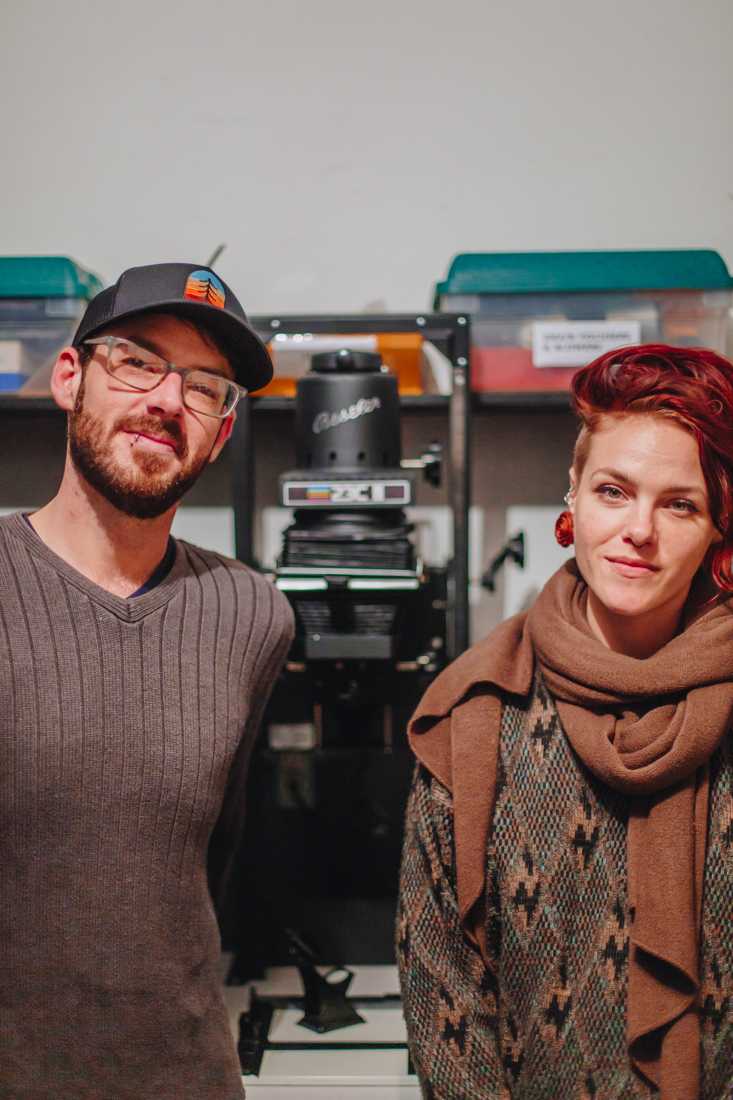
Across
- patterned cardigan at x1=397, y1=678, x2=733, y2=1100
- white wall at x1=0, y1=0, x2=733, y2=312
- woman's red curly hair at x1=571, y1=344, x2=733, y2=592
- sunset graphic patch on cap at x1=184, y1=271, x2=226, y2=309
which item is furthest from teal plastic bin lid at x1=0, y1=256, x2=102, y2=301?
patterned cardigan at x1=397, y1=678, x2=733, y2=1100

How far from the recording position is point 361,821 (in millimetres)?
1787

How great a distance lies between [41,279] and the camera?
1844 mm

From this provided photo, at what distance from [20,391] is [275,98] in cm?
95

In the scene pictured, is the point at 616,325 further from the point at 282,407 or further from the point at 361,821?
the point at 361,821

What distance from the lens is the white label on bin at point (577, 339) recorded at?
185 cm

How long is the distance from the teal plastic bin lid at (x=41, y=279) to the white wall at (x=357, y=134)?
37cm

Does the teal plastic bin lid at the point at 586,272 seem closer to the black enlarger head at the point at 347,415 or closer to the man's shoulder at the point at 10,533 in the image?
the black enlarger head at the point at 347,415

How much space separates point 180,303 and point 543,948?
986mm

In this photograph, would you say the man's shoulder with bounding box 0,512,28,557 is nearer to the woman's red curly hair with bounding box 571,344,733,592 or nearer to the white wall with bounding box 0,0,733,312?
the woman's red curly hair with bounding box 571,344,733,592

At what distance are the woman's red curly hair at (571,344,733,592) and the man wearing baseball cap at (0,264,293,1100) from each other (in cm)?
51

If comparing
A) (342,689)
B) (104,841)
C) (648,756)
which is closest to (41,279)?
(342,689)

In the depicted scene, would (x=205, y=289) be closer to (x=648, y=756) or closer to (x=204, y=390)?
(x=204, y=390)

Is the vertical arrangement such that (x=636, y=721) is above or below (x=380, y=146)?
below

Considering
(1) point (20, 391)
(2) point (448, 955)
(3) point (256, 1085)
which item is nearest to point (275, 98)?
(1) point (20, 391)
